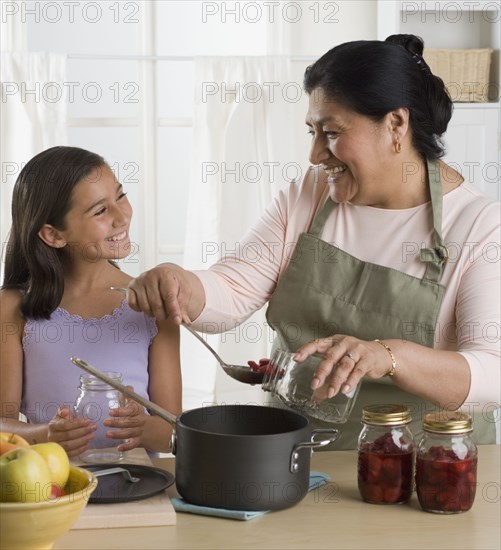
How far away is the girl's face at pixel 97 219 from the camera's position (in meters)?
1.98

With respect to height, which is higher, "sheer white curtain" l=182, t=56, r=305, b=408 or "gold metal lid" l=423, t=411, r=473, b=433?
"sheer white curtain" l=182, t=56, r=305, b=408

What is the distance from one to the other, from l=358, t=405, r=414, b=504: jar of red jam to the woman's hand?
2.1 inches

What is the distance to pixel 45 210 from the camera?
201 centimetres

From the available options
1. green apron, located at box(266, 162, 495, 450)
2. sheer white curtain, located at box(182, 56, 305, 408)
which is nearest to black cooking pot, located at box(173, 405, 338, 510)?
green apron, located at box(266, 162, 495, 450)

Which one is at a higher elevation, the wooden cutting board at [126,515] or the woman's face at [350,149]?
the woman's face at [350,149]

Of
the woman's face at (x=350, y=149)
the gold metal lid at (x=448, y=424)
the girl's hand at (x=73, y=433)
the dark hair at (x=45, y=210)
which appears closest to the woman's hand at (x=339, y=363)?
the gold metal lid at (x=448, y=424)

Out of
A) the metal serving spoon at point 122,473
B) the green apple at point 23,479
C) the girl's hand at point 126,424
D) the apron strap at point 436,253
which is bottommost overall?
the metal serving spoon at point 122,473

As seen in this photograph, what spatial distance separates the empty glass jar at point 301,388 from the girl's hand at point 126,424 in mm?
259

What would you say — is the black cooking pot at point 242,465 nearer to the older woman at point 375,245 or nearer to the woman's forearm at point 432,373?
the woman's forearm at point 432,373

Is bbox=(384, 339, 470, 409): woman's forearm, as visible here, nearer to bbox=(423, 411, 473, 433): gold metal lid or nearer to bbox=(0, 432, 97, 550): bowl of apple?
bbox=(423, 411, 473, 433): gold metal lid

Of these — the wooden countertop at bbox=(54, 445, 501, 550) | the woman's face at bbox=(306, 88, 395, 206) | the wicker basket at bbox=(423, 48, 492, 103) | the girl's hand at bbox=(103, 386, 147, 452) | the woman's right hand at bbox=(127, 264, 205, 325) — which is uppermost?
the wicker basket at bbox=(423, 48, 492, 103)

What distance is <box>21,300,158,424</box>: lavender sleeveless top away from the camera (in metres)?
1.98

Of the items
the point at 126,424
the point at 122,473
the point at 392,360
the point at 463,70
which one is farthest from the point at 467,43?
the point at 122,473

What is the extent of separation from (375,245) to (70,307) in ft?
2.24
